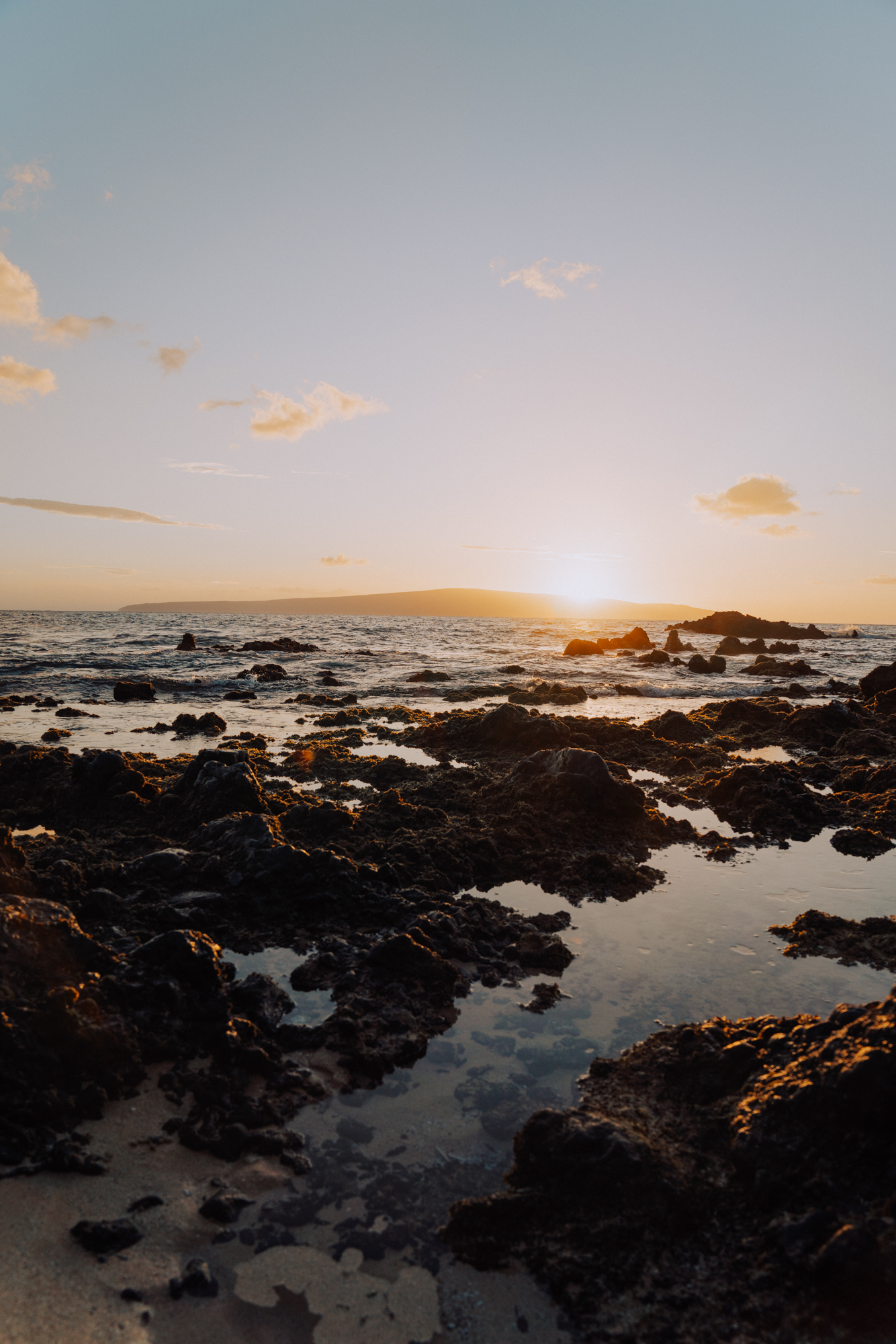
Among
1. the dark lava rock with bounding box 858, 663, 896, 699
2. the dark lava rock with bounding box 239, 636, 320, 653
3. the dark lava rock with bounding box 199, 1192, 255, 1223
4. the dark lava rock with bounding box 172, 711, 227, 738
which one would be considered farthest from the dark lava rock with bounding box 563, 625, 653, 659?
the dark lava rock with bounding box 199, 1192, 255, 1223

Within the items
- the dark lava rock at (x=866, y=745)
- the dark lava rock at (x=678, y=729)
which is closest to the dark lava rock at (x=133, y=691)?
the dark lava rock at (x=678, y=729)

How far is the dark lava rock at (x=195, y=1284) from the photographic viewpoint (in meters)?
2.75

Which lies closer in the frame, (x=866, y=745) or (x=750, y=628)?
(x=866, y=745)

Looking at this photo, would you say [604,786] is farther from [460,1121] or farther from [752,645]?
[752,645]

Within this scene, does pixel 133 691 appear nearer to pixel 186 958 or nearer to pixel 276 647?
pixel 186 958

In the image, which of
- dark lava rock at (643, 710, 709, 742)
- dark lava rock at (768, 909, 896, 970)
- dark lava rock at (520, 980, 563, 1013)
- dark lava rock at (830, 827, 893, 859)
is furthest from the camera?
dark lava rock at (643, 710, 709, 742)

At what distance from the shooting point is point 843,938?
5645mm

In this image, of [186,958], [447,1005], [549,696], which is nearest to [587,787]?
[447,1005]

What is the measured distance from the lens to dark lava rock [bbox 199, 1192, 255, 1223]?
3092 millimetres

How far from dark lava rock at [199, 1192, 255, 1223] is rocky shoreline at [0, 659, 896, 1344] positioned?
29 cm

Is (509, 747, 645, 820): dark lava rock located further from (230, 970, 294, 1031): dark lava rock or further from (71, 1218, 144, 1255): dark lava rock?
(71, 1218, 144, 1255): dark lava rock

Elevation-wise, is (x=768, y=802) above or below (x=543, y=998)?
above

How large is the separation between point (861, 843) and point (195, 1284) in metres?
8.21

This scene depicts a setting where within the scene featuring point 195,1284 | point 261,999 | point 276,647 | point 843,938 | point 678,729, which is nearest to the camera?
point 195,1284
